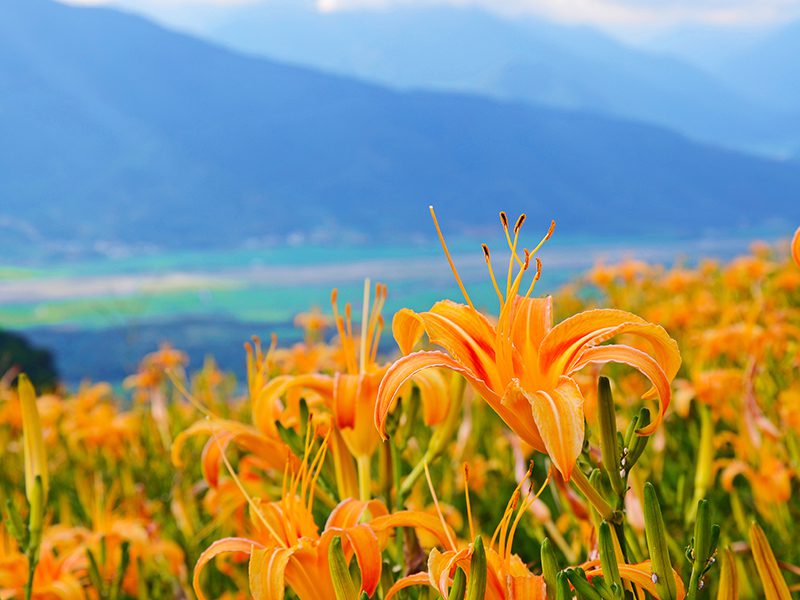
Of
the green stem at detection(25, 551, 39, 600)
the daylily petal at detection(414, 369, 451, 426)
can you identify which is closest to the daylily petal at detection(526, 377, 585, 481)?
the daylily petal at detection(414, 369, 451, 426)

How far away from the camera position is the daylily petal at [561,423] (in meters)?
0.54

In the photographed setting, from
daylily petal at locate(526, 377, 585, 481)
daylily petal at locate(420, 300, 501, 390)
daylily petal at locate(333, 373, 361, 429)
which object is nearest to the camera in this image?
daylily petal at locate(526, 377, 585, 481)

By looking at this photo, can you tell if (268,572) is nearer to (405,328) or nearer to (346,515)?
(346,515)

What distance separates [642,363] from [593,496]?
10 centimetres

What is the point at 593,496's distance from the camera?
2.02 feet

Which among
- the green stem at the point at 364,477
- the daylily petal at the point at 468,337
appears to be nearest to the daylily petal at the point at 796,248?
the daylily petal at the point at 468,337

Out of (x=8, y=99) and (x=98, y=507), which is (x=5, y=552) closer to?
(x=98, y=507)

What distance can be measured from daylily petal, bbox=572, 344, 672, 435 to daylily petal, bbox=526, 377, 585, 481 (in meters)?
0.05

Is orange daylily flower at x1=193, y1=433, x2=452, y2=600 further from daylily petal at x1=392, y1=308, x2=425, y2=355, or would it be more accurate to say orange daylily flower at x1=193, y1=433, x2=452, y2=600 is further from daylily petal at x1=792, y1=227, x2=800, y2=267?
daylily petal at x1=792, y1=227, x2=800, y2=267

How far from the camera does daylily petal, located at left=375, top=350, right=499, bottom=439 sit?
24.7 inches

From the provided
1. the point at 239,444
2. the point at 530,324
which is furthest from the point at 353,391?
the point at 530,324

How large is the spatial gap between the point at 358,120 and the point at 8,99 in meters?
18.4

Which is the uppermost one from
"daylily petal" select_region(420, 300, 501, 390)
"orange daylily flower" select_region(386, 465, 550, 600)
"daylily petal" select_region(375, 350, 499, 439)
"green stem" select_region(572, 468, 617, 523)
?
"daylily petal" select_region(420, 300, 501, 390)

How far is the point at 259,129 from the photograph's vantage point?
158 feet
